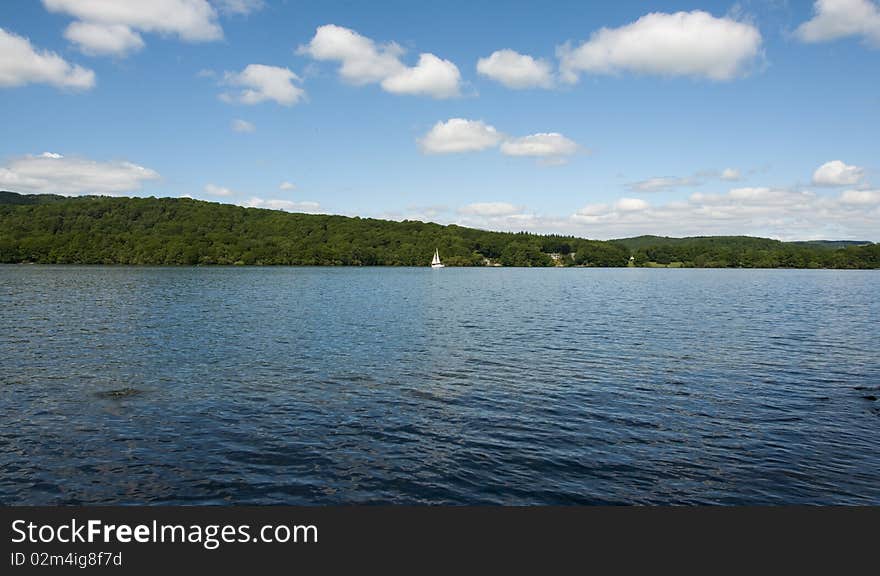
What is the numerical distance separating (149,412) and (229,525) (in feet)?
38.5

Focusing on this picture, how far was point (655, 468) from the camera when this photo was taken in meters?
18.6

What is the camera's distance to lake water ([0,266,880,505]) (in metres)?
17.0

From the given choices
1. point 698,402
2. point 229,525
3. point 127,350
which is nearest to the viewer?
point 229,525

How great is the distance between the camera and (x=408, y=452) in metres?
20.0

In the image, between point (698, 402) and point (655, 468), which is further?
point (698, 402)

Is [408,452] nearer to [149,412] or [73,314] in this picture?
[149,412]

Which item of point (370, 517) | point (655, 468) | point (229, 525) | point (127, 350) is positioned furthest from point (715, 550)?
point (127, 350)

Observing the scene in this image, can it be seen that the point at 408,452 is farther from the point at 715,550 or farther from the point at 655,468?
the point at 715,550

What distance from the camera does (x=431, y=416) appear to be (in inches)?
960

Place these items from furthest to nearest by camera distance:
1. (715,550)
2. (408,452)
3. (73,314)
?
(73,314) → (408,452) → (715,550)

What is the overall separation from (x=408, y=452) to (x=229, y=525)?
22.5 ft

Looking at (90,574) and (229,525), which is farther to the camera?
(229,525)

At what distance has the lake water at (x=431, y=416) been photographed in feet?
55.9

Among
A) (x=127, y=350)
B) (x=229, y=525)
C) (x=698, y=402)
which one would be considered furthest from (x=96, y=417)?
(x=698, y=402)
